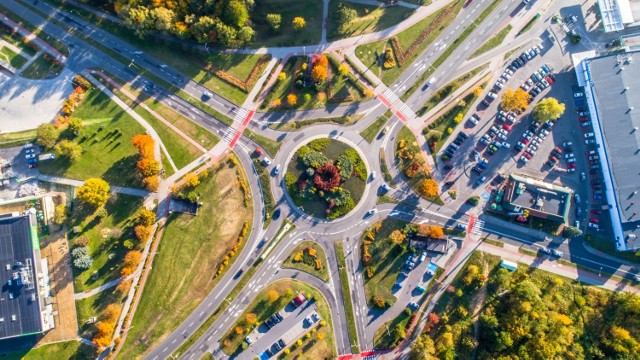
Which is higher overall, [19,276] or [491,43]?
[491,43]

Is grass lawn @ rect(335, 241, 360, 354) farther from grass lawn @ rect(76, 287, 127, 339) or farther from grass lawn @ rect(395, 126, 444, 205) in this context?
grass lawn @ rect(76, 287, 127, 339)

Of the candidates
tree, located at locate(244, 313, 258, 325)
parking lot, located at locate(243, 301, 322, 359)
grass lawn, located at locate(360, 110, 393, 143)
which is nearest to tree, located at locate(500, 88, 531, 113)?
grass lawn, located at locate(360, 110, 393, 143)

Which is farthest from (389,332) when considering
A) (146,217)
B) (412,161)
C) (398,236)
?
(146,217)

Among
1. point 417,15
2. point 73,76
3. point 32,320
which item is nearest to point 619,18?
point 417,15

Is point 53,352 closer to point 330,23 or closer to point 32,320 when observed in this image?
point 32,320

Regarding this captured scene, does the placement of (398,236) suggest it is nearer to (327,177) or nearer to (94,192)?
(327,177)

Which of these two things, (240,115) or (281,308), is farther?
(240,115)

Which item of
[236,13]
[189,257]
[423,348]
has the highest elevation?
[236,13]

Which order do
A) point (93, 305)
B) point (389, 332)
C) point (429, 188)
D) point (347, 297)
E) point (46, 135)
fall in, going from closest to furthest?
point (46, 135) < point (93, 305) < point (389, 332) < point (429, 188) < point (347, 297)

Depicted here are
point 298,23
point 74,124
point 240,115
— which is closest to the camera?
point 74,124
